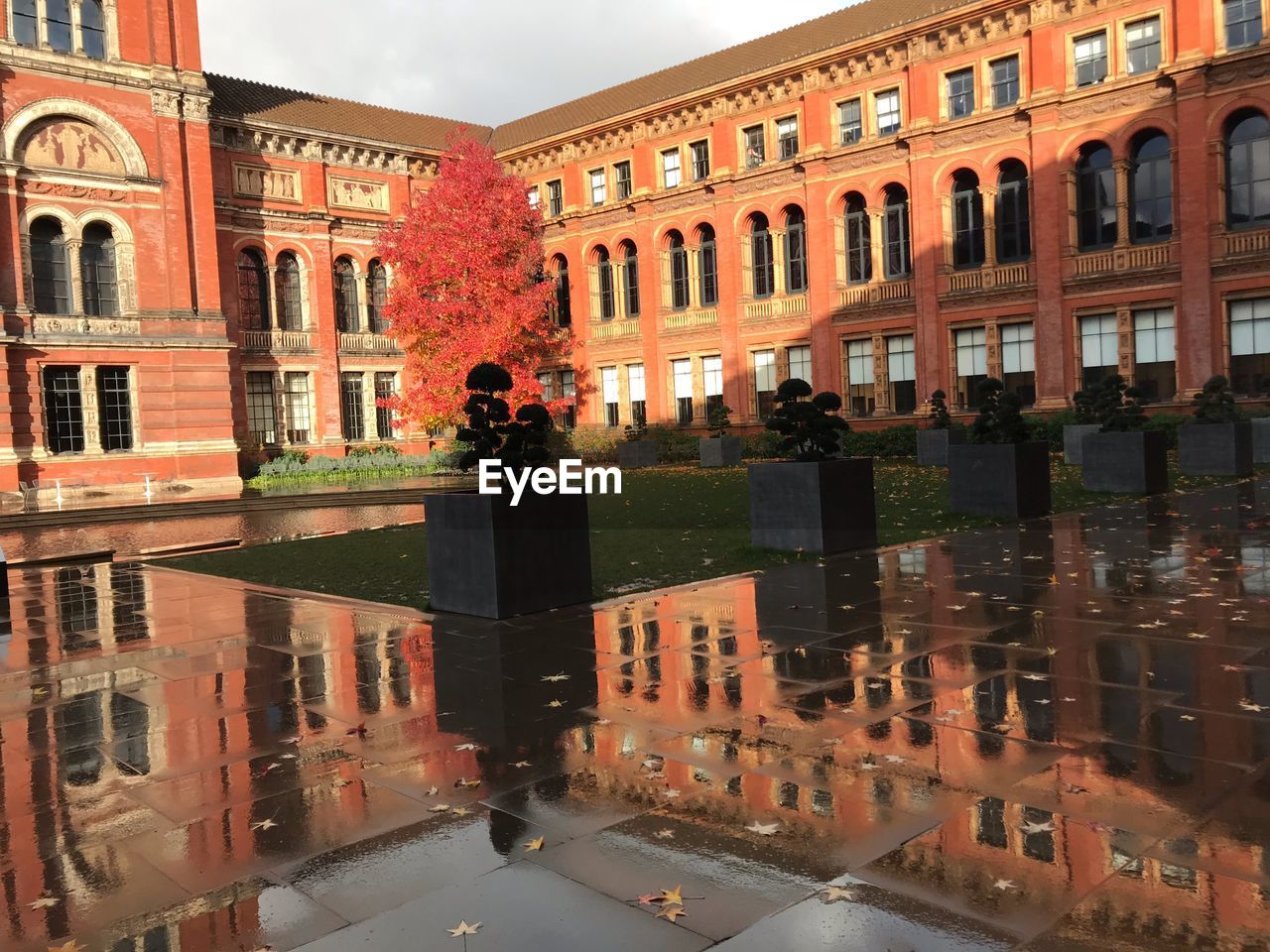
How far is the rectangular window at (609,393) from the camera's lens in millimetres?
42688

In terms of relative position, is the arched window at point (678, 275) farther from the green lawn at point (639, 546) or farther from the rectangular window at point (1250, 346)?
the rectangular window at point (1250, 346)

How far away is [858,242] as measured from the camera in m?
35.3

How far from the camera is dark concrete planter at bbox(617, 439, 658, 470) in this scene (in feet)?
115

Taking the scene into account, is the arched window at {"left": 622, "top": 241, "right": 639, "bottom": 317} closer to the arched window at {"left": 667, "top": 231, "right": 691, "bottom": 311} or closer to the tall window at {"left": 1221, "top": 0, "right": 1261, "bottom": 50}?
the arched window at {"left": 667, "top": 231, "right": 691, "bottom": 311}

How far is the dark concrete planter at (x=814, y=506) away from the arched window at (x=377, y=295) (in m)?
32.4

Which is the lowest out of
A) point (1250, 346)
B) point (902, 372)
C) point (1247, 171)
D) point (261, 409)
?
point (1250, 346)

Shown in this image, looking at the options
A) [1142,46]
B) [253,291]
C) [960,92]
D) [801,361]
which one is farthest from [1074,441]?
[253,291]

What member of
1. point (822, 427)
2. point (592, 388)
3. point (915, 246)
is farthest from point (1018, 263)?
point (822, 427)

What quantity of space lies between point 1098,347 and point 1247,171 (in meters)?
6.01

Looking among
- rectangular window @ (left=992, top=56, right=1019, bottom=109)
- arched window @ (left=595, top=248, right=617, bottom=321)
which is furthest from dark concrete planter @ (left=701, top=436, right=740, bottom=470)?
rectangular window @ (left=992, top=56, right=1019, bottom=109)

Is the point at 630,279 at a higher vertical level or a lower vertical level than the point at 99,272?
higher

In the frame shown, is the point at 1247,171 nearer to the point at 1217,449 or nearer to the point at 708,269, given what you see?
the point at 1217,449

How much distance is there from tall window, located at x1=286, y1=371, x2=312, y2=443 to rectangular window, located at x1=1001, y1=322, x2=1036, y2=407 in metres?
26.2

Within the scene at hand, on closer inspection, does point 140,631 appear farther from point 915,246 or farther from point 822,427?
point 915,246
